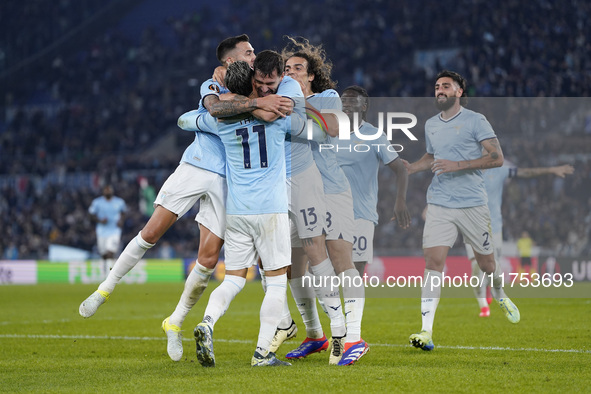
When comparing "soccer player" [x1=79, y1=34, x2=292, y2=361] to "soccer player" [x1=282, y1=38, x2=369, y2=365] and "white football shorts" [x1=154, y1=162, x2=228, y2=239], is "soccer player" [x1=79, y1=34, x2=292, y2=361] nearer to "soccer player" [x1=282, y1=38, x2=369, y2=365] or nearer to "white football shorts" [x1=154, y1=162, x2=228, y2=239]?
"white football shorts" [x1=154, y1=162, x2=228, y2=239]

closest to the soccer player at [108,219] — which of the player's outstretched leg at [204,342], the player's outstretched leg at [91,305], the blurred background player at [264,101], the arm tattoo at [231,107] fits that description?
the player's outstretched leg at [91,305]

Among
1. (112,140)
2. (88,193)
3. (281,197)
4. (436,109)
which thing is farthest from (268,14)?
(281,197)

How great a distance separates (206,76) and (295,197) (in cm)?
2720

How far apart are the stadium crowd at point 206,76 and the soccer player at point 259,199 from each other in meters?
9.85

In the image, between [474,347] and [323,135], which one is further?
[474,347]

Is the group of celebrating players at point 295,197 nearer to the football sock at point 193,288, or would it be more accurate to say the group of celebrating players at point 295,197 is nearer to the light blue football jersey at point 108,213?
the football sock at point 193,288

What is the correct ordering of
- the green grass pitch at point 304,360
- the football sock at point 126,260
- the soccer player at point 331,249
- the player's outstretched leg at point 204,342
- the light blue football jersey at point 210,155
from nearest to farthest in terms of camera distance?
the green grass pitch at point 304,360
the player's outstretched leg at point 204,342
the soccer player at point 331,249
the light blue football jersey at point 210,155
the football sock at point 126,260

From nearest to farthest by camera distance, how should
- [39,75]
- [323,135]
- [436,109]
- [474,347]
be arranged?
1. [323,135]
2. [474,347]
3. [436,109]
4. [39,75]

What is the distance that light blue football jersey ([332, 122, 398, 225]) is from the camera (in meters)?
7.81

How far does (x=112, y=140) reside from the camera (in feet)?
107

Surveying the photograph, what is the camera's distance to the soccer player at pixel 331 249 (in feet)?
21.8

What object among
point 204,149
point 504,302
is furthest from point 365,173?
point 504,302

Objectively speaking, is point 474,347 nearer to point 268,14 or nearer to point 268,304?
point 268,304

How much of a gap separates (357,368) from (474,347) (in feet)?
6.38
